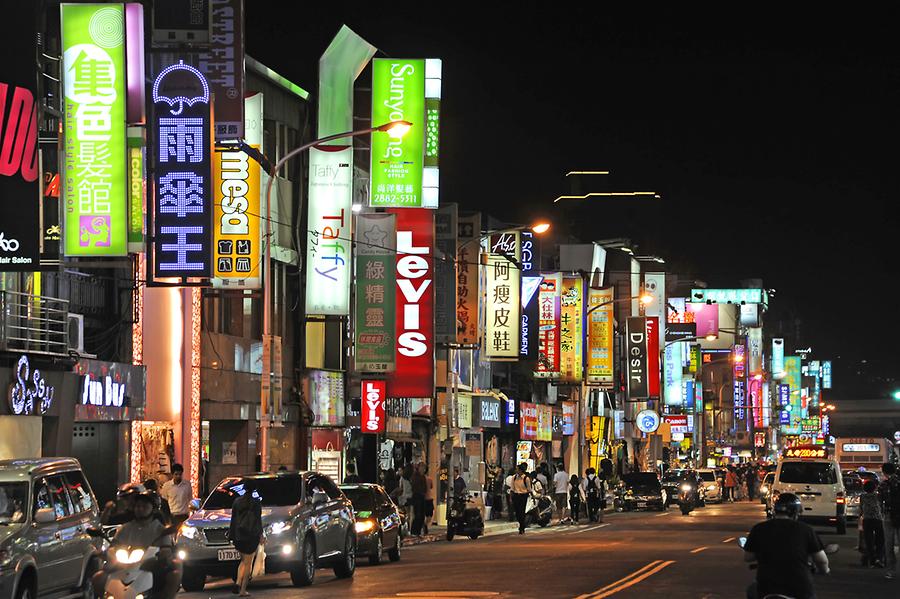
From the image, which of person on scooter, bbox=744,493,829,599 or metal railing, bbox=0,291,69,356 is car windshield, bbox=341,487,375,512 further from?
Result: person on scooter, bbox=744,493,829,599

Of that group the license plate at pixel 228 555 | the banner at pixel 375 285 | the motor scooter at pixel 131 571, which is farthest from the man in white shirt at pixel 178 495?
the banner at pixel 375 285

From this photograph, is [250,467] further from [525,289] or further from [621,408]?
[621,408]

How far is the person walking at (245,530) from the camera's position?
2250 cm

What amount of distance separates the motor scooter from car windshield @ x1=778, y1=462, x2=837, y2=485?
28775 millimetres

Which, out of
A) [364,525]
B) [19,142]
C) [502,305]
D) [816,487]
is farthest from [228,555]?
[502,305]

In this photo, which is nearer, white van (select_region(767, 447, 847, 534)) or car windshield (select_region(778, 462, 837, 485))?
white van (select_region(767, 447, 847, 534))

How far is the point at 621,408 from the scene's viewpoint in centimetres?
9038

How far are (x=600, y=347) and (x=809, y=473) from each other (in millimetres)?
29438

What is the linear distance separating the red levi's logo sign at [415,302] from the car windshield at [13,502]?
2461 centimetres

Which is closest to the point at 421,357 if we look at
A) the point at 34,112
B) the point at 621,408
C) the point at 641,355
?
the point at 34,112

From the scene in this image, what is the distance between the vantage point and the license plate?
23.7m

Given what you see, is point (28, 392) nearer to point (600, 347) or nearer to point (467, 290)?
point (467, 290)

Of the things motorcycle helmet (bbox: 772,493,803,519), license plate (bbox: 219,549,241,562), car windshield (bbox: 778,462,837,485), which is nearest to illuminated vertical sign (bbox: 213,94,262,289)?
license plate (bbox: 219,549,241,562)

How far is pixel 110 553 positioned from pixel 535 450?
5260 centimetres
